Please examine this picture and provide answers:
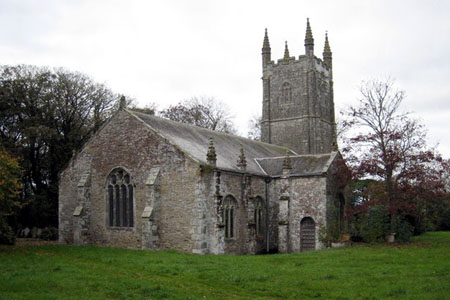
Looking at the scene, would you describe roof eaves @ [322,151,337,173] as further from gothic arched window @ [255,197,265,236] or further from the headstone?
the headstone

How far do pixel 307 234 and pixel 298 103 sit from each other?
18.9m

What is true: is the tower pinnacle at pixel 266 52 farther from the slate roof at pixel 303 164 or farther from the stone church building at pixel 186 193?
the slate roof at pixel 303 164

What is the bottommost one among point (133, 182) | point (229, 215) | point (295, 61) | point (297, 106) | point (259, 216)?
point (259, 216)

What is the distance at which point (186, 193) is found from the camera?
2539 cm

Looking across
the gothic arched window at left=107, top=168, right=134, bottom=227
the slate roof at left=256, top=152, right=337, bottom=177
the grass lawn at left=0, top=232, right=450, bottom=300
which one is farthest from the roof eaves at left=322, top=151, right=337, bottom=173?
the gothic arched window at left=107, top=168, right=134, bottom=227

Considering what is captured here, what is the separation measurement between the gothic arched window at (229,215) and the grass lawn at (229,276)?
5.56m

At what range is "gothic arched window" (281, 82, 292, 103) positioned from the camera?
4638cm

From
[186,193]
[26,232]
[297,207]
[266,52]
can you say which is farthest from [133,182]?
[266,52]

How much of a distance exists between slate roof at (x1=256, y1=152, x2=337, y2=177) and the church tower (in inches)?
473

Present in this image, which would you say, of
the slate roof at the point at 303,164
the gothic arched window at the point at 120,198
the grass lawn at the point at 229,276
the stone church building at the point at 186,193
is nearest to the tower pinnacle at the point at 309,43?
the stone church building at the point at 186,193

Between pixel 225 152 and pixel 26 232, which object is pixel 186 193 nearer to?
pixel 225 152

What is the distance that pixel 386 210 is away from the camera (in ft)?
90.4

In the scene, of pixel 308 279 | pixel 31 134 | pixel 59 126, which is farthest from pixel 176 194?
pixel 59 126

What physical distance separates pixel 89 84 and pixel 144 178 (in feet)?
68.2
